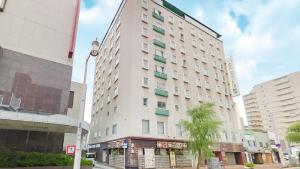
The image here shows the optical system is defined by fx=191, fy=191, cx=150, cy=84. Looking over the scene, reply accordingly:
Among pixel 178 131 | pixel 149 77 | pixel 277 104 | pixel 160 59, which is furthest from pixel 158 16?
pixel 277 104

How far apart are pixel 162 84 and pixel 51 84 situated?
16768mm

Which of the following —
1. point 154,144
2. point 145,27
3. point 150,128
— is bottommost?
point 154,144

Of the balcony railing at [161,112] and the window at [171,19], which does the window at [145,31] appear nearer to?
the window at [171,19]

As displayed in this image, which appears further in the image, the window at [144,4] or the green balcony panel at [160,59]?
the window at [144,4]

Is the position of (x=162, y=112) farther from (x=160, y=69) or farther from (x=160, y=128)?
(x=160, y=69)

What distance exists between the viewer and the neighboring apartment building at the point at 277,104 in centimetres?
8500

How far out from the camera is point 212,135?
22234mm

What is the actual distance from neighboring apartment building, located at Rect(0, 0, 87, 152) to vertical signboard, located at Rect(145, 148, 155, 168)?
10.8 metres

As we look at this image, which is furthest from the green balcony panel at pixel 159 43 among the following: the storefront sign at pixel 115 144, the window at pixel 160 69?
the storefront sign at pixel 115 144

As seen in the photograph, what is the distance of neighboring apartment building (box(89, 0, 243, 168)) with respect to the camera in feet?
83.7

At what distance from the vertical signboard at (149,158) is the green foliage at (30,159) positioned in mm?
10279

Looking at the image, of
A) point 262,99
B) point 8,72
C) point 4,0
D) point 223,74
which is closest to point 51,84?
point 8,72

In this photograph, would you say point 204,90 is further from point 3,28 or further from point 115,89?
point 3,28

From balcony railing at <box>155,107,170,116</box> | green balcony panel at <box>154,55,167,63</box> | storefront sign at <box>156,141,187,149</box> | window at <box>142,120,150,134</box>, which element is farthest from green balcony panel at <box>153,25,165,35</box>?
storefront sign at <box>156,141,187,149</box>
